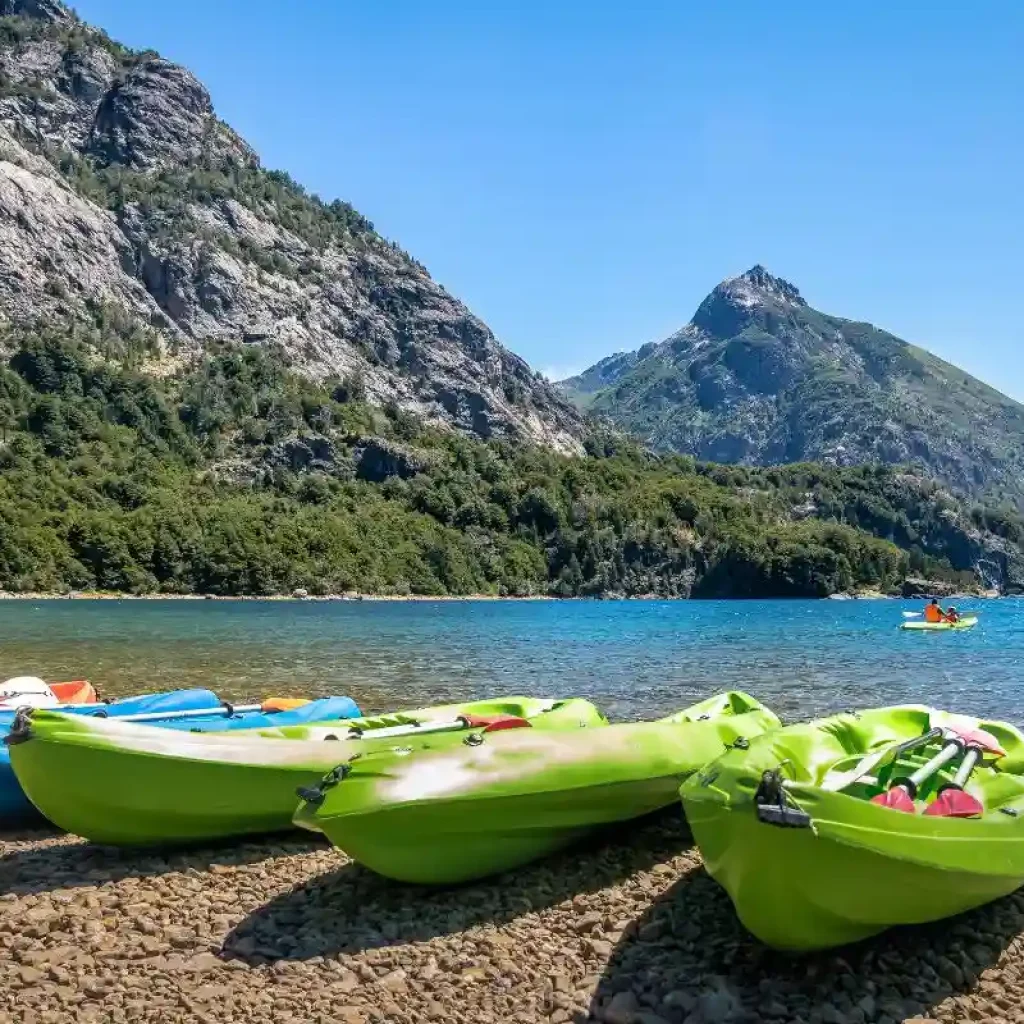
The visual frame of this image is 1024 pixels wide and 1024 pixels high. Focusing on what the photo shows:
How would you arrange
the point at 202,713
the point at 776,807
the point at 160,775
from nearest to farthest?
the point at 776,807 → the point at 160,775 → the point at 202,713

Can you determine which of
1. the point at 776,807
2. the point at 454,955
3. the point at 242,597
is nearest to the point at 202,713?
the point at 454,955

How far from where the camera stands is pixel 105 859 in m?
7.99

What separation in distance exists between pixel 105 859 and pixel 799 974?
214 inches

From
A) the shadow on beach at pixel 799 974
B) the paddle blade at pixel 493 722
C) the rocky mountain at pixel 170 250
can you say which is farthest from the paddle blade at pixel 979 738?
the rocky mountain at pixel 170 250

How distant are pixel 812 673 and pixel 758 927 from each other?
23427 mm

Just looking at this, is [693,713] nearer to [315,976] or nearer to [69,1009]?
[315,976]

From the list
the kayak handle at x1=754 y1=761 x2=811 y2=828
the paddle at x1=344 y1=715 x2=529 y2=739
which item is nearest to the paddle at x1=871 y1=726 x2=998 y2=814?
the kayak handle at x1=754 y1=761 x2=811 y2=828

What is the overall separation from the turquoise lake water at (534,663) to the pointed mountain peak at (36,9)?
183 meters

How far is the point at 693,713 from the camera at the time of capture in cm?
1079

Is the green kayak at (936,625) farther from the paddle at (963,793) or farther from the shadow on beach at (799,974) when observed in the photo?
the shadow on beach at (799,974)

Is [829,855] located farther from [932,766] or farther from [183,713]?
[183,713]

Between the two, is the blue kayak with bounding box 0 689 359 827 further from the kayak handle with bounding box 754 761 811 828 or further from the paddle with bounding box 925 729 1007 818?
the paddle with bounding box 925 729 1007 818

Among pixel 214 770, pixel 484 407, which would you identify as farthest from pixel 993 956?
pixel 484 407

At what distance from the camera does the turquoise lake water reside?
2197 cm
